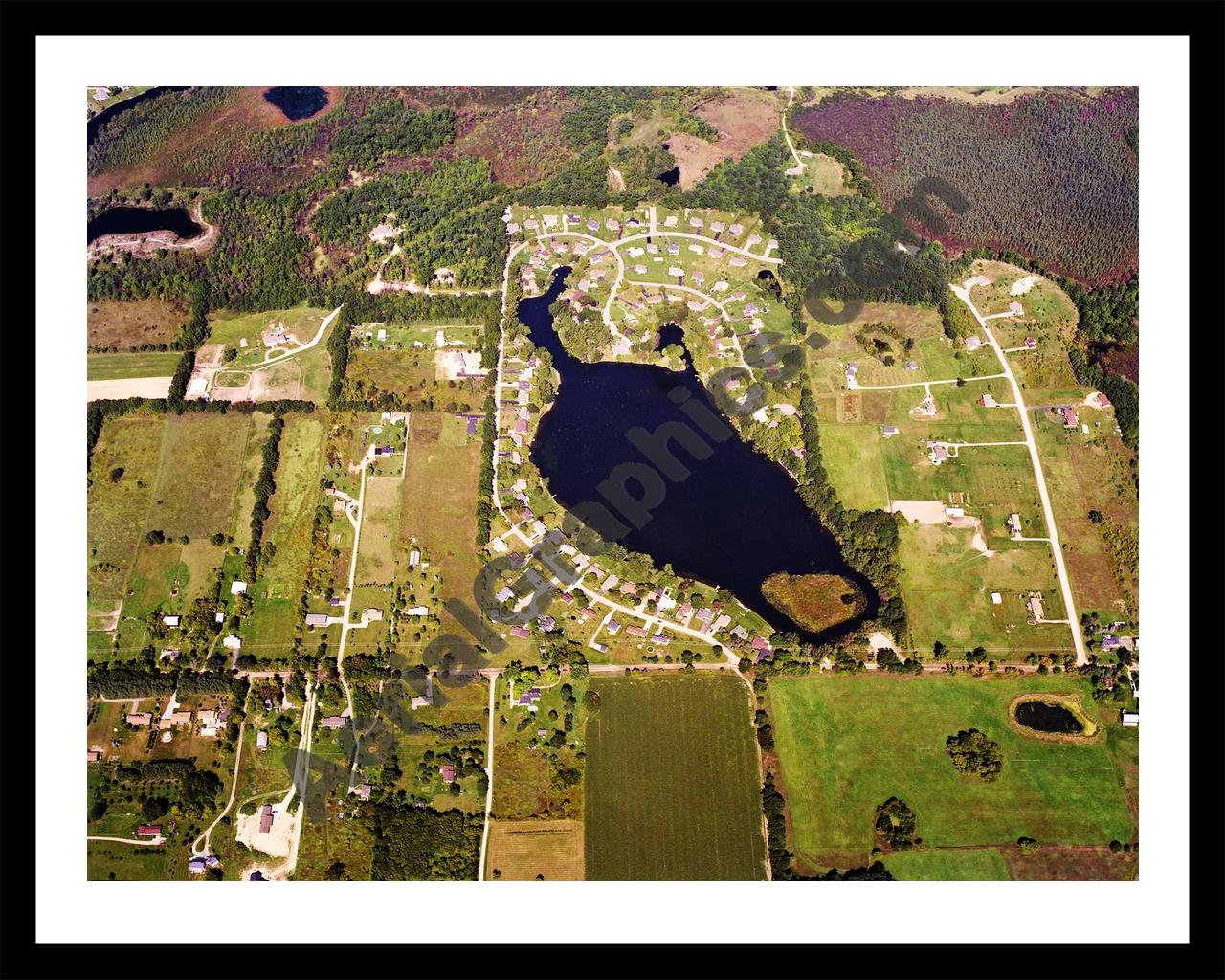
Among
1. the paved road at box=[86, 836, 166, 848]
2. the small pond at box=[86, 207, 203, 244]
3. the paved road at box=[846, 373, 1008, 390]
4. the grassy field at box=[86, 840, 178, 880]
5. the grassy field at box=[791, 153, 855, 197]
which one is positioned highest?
the grassy field at box=[791, 153, 855, 197]

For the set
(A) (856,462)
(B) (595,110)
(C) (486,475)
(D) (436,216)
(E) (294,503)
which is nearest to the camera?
(E) (294,503)

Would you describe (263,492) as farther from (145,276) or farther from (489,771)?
(145,276)

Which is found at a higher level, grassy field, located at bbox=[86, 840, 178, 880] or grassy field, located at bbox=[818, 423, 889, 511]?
grassy field, located at bbox=[818, 423, 889, 511]

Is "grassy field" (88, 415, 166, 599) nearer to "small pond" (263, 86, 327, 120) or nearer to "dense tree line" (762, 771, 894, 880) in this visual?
"small pond" (263, 86, 327, 120)

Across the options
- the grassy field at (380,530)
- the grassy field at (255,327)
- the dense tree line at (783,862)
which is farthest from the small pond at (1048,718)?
the grassy field at (255,327)

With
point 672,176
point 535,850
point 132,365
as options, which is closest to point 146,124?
point 132,365

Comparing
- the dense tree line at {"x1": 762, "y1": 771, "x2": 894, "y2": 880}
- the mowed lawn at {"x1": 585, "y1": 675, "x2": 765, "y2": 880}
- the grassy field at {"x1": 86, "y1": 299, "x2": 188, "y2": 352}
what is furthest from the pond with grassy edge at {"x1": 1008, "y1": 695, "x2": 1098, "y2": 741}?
the grassy field at {"x1": 86, "y1": 299, "x2": 188, "y2": 352}

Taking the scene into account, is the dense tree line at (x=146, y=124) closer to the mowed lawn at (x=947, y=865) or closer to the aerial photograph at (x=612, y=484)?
the aerial photograph at (x=612, y=484)
